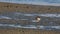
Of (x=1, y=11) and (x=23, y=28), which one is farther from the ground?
(x=1, y=11)

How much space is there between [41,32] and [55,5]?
41 centimetres

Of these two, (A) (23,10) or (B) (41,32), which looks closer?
(A) (23,10)

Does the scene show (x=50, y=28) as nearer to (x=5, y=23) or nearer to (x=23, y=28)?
(x=23, y=28)

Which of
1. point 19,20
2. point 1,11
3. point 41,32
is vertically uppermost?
point 1,11

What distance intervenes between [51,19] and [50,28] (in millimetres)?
131

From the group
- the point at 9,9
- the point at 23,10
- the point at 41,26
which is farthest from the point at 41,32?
the point at 9,9

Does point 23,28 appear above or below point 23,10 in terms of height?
below

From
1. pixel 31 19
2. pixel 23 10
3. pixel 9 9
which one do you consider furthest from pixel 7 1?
pixel 31 19

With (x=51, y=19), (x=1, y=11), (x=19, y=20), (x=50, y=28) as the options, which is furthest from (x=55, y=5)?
(x=1, y=11)

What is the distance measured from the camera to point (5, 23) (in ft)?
6.43

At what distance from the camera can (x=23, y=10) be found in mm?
1845

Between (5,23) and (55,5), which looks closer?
(55,5)

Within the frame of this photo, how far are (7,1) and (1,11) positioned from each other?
0.15m

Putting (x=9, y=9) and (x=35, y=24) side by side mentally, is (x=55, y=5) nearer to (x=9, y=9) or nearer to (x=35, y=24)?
(x=35, y=24)
